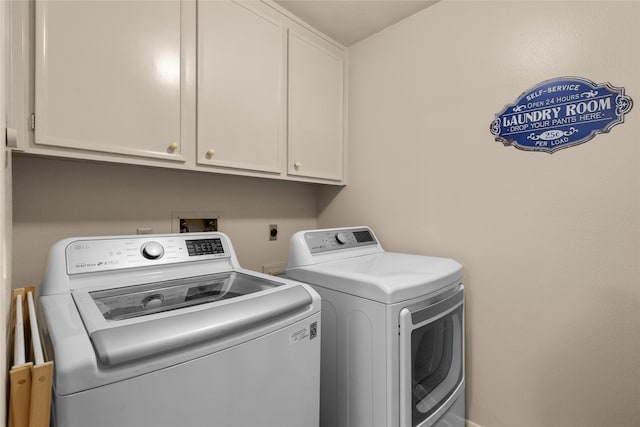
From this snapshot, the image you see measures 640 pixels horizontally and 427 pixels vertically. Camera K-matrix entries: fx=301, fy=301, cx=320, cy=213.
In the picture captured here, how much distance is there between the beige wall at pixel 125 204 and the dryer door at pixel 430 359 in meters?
1.13

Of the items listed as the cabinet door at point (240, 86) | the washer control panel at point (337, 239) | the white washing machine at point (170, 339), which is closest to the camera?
the white washing machine at point (170, 339)

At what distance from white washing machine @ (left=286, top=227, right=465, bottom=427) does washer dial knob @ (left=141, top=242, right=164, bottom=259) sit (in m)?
0.59

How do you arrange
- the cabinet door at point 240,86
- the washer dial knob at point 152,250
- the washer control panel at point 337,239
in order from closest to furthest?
the washer dial knob at point 152,250
the cabinet door at point 240,86
the washer control panel at point 337,239

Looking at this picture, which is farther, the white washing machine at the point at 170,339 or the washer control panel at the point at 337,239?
the washer control panel at the point at 337,239

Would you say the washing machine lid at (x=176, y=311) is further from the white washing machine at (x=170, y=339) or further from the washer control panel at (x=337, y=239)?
the washer control panel at (x=337, y=239)

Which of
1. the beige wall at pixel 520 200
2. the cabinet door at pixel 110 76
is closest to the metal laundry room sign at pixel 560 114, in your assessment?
the beige wall at pixel 520 200

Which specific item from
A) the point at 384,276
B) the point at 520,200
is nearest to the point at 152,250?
the point at 384,276

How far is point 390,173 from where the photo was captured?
6.40 ft

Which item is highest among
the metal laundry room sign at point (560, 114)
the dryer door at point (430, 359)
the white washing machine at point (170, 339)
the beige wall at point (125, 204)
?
the metal laundry room sign at point (560, 114)

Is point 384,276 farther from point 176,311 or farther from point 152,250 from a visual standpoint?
point 152,250

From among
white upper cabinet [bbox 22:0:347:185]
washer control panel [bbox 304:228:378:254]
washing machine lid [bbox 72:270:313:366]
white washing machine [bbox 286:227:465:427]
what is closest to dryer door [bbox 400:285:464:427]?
white washing machine [bbox 286:227:465:427]

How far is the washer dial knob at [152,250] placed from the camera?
1.14 metres

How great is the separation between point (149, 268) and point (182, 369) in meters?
0.55

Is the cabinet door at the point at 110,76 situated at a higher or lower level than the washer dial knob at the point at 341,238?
higher
